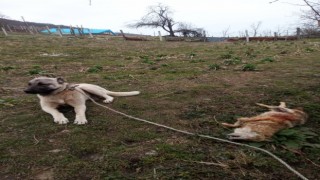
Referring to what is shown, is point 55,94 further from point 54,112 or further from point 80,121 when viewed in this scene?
point 80,121

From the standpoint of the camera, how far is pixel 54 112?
443 centimetres

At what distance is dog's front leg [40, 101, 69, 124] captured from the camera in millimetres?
4186

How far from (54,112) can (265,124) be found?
8.41ft

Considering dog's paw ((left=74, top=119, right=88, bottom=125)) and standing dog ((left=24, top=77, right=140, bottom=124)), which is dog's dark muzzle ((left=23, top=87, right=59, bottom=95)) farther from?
dog's paw ((left=74, top=119, right=88, bottom=125))

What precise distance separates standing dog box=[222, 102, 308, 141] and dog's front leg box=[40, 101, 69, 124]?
74.4 inches

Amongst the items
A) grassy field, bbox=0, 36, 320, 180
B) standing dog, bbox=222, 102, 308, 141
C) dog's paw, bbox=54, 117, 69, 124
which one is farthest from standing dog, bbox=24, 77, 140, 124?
standing dog, bbox=222, 102, 308, 141

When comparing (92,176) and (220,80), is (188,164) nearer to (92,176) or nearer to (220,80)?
(92,176)

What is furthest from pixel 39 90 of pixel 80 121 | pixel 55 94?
pixel 80 121

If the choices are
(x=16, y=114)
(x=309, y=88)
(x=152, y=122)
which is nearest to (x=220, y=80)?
(x=309, y=88)

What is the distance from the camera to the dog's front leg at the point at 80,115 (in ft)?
13.5

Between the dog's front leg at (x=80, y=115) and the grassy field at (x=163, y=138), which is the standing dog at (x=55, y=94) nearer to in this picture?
the dog's front leg at (x=80, y=115)

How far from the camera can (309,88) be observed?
5500 millimetres

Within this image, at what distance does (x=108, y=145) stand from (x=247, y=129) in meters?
1.33

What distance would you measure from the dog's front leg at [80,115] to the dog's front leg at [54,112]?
0.45 feet
